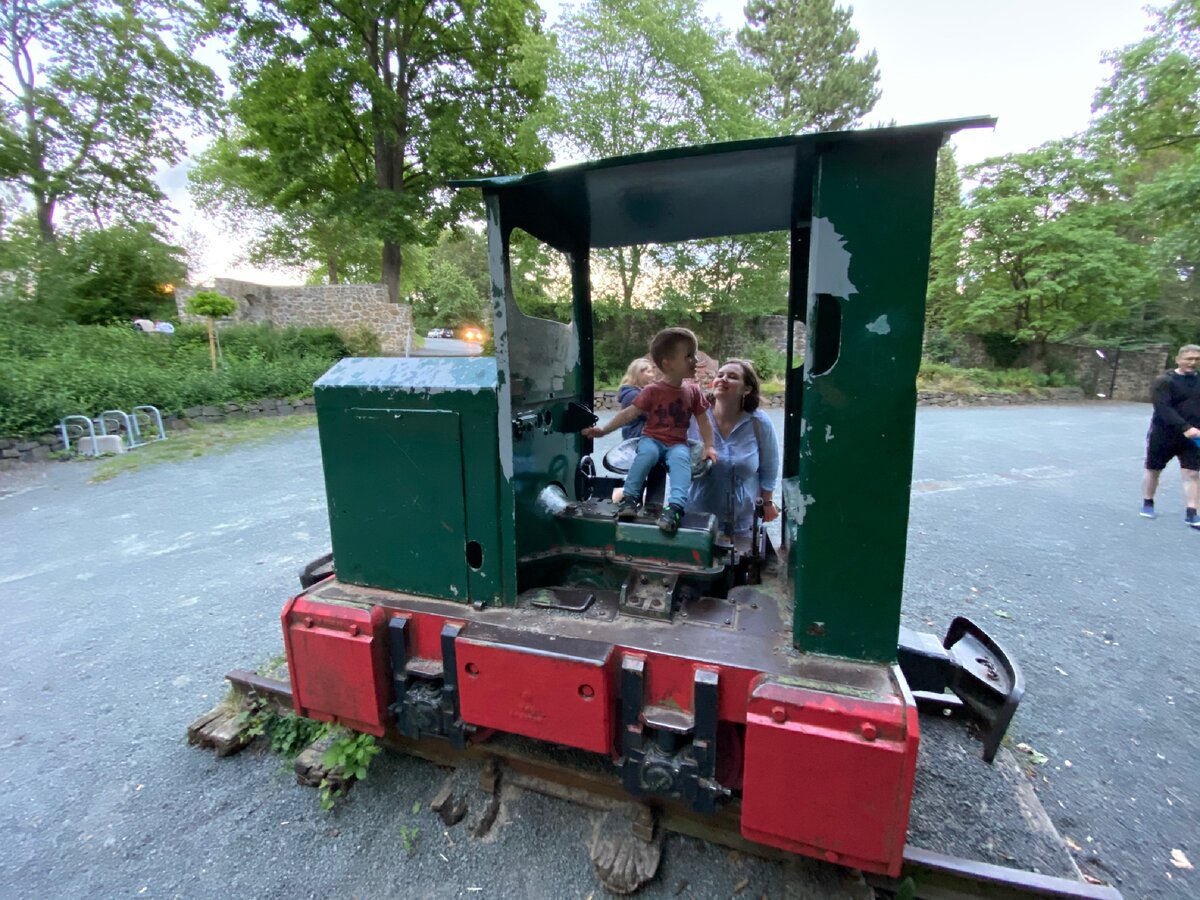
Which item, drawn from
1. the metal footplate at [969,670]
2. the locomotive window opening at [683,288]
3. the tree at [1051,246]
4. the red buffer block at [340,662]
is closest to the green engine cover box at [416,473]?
the red buffer block at [340,662]

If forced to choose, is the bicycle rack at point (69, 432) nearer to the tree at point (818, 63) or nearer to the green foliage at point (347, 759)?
the green foliage at point (347, 759)

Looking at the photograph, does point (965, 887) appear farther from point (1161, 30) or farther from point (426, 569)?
point (1161, 30)

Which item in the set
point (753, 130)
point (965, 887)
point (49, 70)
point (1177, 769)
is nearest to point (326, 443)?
point (965, 887)

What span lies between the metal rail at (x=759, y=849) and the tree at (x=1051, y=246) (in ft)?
72.7

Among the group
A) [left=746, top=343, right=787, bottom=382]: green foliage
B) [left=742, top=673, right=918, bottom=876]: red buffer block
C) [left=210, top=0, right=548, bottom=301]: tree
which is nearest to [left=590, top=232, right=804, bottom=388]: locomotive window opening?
[left=746, top=343, right=787, bottom=382]: green foliage

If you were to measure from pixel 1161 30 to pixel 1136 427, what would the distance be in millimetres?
16191

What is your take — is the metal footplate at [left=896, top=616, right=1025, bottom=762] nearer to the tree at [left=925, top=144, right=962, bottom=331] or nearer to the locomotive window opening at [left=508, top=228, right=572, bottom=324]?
the locomotive window opening at [left=508, top=228, right=572, bottom=324]

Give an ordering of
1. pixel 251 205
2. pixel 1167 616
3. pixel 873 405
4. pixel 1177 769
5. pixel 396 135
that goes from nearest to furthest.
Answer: pixel 873 405
pixel 1177 769
pixel 1167 616
pixel 396 135
pixel 251 205

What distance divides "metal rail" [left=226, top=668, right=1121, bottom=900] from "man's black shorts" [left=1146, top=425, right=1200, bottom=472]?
20.3 ft

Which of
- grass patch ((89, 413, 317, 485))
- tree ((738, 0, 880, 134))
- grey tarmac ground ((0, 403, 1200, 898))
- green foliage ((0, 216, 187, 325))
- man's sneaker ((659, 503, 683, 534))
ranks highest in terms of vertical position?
tree ((738, 0, 880, 134))

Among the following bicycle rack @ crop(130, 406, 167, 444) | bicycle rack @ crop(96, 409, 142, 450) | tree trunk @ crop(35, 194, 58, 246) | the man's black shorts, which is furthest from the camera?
tree trunk @ crop(35, 194, 58, 246)

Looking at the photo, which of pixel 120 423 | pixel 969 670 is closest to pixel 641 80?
pixel 120 423

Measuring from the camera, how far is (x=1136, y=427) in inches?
514

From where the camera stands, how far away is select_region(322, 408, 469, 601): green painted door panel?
213cm
